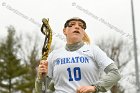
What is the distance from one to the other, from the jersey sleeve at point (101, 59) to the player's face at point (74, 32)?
0.22m

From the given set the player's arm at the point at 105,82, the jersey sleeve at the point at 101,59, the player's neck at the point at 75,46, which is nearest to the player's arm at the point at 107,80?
the player's arm at the point at 105,82

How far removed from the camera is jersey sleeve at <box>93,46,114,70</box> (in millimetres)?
4887

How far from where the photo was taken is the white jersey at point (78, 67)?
4.89m

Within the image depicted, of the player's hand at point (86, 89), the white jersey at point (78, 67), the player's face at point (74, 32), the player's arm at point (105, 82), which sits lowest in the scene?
the player's hand at point (86, 89)

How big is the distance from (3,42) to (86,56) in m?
37.2

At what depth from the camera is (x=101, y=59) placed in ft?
16.3

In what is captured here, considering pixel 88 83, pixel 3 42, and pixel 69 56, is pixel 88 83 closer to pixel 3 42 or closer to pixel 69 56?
pixel 69 56

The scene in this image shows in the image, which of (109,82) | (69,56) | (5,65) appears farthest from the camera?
(5,65)

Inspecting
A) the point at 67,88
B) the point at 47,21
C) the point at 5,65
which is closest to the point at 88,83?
the point at 67,88

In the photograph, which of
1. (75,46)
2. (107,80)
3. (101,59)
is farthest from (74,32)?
(107,80)

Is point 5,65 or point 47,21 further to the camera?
point 5,65

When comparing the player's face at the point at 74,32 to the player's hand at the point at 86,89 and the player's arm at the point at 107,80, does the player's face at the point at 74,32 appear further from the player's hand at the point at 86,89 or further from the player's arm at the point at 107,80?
the player's hand at the point at 86,89

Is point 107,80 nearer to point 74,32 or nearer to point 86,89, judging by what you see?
point 86,89

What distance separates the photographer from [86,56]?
502 centimetres
